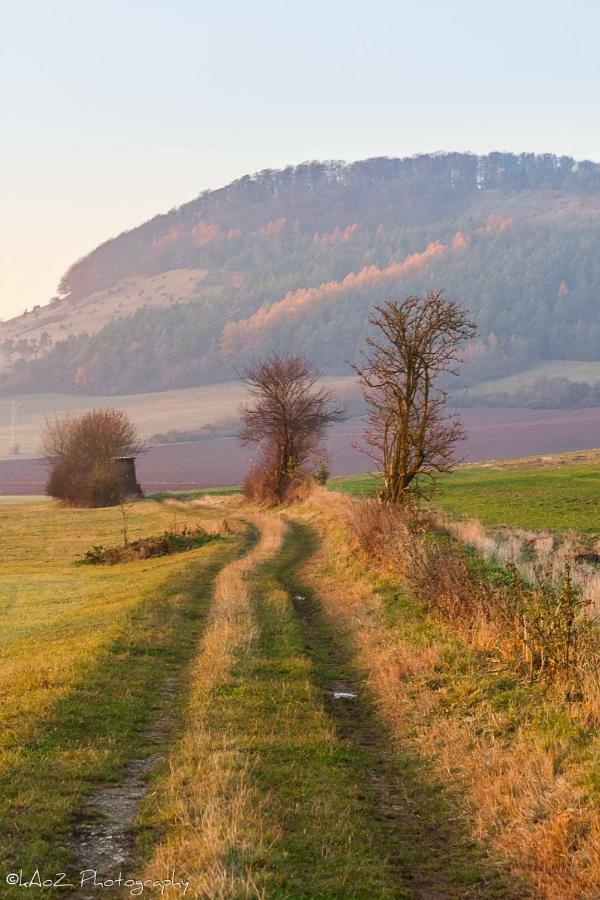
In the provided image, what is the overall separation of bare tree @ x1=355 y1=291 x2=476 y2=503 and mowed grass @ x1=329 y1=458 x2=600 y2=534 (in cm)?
545

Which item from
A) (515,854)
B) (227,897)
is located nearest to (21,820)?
(227,897)

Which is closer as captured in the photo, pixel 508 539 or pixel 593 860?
pixel 593 860

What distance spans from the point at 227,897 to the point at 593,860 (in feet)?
11.4

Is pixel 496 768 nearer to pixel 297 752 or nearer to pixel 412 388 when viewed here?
pixel 297 752

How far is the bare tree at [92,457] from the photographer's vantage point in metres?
97.8

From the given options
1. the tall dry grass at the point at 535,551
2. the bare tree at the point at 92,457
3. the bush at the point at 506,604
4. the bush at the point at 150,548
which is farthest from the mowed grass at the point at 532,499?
the bare tree at the point at 92,457

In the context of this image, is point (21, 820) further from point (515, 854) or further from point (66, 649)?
point (66, 649)

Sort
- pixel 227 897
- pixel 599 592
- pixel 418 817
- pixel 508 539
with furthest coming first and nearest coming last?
pixel 508 539, pixel 599 592, pixel 418 817, pixel 227 897

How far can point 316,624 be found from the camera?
77.4ft

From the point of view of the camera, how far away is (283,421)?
78.5m

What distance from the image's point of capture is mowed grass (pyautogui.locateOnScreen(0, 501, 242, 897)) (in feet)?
33.1

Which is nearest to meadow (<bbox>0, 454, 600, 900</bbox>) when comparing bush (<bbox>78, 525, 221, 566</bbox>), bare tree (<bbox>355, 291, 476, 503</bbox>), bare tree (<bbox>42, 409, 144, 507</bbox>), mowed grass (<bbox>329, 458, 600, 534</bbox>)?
bare tree (<bbox>355, 291, 476, 503</bbox>)

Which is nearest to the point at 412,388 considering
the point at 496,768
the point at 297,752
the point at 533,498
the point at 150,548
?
the point at 150,548

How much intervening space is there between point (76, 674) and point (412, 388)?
22.9 metres
